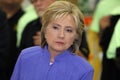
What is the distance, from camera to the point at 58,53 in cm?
387

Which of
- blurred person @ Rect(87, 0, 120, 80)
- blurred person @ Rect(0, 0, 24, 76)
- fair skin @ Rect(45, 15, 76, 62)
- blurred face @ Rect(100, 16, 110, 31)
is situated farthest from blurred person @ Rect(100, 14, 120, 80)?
fair skin @ Rect(45, 15, 76, 62)

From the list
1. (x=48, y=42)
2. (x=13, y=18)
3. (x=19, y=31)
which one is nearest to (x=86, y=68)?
(x=48, y=42)

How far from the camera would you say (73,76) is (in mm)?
3744

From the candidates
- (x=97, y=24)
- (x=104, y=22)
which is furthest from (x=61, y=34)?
(x=97, y=24)

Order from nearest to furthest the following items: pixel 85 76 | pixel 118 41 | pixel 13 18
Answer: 1. pixel 85 76
2. pixel 118 41
3. pixel 13 18

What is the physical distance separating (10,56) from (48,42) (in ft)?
4.82

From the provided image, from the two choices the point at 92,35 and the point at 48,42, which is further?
the point at 92,35

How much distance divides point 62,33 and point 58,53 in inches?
8.8

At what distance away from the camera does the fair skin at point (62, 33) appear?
3.72 meters

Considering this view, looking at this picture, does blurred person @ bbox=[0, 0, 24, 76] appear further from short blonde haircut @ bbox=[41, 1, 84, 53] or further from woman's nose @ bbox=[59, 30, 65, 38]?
woman's nose @ bbox=[59, 30, 65, 38]

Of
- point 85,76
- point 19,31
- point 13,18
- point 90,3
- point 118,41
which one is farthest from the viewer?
point 90,3

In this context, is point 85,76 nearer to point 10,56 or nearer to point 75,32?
point 75,32

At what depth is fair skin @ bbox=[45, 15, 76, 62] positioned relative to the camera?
3719 mm

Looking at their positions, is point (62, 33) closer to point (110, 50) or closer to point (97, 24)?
point (110, 50)
